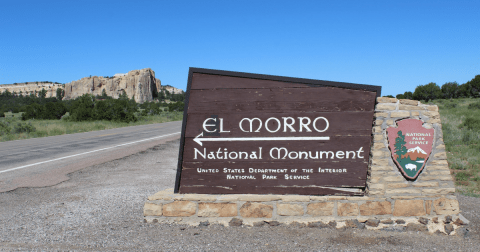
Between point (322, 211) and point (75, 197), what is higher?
point (322, 211)

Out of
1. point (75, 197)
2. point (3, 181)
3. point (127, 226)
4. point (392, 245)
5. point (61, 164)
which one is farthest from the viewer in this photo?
point (61, 164)

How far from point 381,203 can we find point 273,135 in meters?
1.66

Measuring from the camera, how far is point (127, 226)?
4.52 m

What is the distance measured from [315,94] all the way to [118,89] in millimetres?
164639

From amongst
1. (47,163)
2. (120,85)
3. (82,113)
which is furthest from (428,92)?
(120,85)

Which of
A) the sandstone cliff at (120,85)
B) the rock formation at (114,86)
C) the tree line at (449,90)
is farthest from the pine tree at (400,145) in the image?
the sandstone cliff at (120,85)

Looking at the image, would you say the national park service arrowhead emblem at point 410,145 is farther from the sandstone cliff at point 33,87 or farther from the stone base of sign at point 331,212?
the sandstone cliff at point 33,87

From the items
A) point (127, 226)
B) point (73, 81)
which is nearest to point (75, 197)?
point (127, 226)

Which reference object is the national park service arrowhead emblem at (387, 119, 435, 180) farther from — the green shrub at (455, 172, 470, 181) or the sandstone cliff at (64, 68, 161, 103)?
the sandstone cliff at (64, 68, 161, 103)

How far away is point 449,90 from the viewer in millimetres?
72188

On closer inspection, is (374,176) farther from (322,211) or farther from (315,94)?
(315,94)

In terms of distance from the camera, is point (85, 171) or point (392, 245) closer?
point (392, 245)

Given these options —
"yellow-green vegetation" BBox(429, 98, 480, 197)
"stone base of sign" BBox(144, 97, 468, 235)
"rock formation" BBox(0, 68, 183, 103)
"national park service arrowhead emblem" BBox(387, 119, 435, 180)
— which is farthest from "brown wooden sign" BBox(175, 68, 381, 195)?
"rock formation" BBox(0, 68, 183, 103)

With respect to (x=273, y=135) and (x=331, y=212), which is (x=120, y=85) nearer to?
(x=273, y=135)
